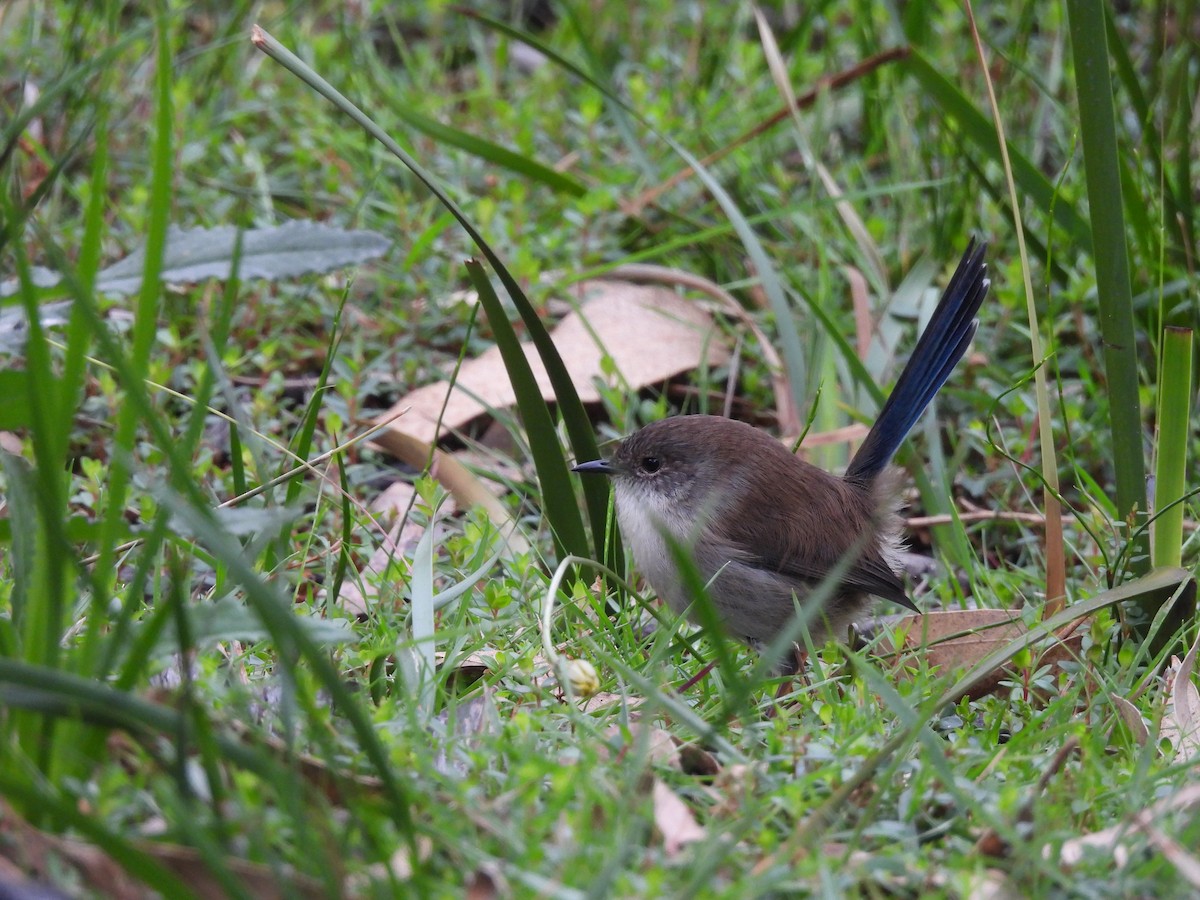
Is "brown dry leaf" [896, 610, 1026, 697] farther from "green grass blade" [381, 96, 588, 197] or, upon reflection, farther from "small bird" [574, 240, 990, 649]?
"green grass blade" [381, 96, 588, 197]

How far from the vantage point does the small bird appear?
4.15 meters

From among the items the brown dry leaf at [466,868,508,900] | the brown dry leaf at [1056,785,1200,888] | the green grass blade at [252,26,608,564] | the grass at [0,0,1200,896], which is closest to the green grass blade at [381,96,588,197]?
the grass at [0,0,1200,896]

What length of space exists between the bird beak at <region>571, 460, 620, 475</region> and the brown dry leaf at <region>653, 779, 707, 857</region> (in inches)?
66.0

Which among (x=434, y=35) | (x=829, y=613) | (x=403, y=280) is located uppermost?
(x=434, y=35)

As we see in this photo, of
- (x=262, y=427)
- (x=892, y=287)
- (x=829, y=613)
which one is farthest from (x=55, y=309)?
(x=892, y=287)

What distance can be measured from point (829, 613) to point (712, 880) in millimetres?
1902

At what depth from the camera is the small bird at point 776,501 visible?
13.6ft

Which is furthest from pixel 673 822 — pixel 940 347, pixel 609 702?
pixel 940 347

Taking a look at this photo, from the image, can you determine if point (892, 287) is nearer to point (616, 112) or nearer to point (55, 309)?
point (616, 112)

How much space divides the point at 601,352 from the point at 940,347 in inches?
55.4

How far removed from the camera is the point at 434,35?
7859 mm

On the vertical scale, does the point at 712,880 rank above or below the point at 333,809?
below

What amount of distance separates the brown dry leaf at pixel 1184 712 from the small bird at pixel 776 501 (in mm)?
889

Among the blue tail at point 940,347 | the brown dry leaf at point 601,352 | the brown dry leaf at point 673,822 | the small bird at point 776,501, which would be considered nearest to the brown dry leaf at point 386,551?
the brown dry leaf at point 601,352
